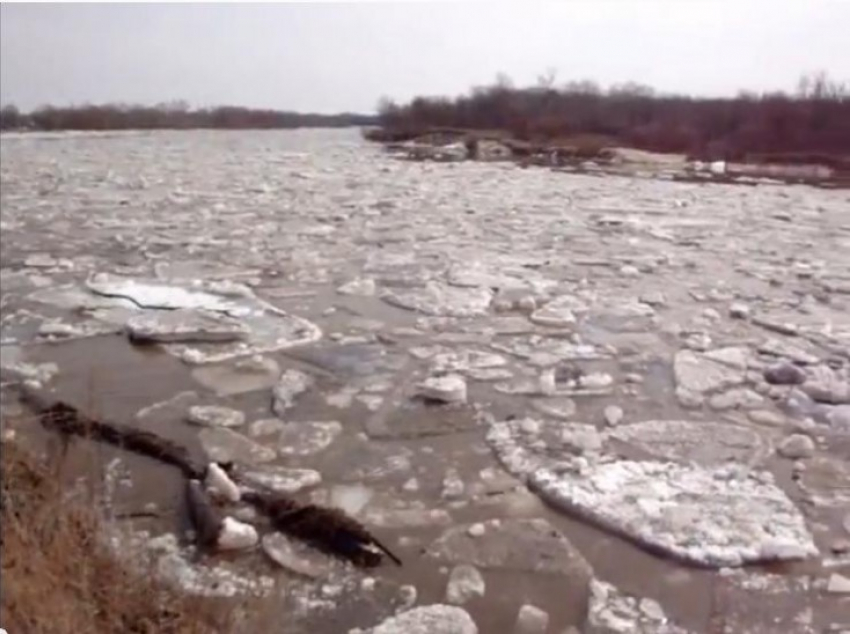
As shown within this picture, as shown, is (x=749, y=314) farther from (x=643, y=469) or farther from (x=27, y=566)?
(x=27, y=566)

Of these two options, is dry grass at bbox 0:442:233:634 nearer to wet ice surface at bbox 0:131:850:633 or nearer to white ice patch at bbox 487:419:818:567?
wet ice surface at bbox 0:131:850:633

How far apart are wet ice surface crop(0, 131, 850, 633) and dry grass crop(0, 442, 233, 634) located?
0.20 m

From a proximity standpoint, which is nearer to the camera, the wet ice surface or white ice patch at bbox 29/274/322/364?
the wet ice surface

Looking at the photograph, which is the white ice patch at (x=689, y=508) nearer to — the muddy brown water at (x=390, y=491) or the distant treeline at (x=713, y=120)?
the muddy brown water at (x=390, y=491)

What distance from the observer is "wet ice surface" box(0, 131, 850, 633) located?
1.97 m

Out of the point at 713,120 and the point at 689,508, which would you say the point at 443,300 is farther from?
the point at 713,120

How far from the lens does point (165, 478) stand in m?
2.54

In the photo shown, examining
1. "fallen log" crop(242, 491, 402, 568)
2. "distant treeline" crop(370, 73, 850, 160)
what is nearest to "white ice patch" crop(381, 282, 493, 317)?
"distant treeline" crop(370, 73, 850, 160)

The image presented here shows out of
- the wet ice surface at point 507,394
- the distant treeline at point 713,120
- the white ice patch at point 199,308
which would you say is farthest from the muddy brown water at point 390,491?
the distant treeline at point 713,120

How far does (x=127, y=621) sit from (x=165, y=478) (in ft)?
2.93

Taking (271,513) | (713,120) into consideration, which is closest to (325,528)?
(271,513)

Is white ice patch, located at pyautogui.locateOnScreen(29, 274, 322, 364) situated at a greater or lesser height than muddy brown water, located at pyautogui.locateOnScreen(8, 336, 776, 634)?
greater

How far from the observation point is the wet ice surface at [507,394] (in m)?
1.97

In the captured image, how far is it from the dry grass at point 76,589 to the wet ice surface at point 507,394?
196mm
